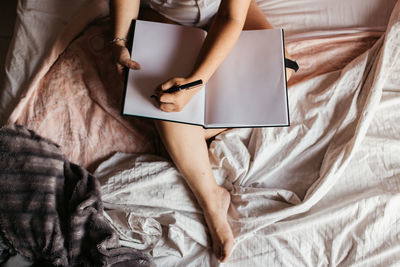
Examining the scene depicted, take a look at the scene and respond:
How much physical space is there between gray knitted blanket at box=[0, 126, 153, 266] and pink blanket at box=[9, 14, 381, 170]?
0.32 feet

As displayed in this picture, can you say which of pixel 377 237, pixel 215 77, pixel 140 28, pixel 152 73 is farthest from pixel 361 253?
pixel 140 28

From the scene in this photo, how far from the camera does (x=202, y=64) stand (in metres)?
0.70

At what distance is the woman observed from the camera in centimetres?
71

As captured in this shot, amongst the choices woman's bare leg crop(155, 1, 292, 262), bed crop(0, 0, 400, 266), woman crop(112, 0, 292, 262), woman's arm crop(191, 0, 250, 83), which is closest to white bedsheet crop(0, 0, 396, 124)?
bed crop(0, 0, 400, 266)

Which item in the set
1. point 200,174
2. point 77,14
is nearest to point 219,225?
point 200,174

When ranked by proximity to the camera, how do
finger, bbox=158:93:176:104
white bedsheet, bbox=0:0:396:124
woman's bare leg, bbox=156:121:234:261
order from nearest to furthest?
1. finger, bbox=158:93:176:104
2. woman's bare leg, bbox=156:121:234:261
3. white bedsheet, bbox=0:0:396:124

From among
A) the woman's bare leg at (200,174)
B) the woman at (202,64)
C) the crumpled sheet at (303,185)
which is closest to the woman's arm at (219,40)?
the woman at (202,64)

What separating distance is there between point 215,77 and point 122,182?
358 mm

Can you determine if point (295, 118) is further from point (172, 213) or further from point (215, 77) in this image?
point (172, 213)

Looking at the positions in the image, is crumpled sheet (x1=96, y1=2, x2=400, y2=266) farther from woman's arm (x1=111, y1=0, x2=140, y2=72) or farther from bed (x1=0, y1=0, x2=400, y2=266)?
woman's arm (x1=111, y1=0, x2=140, y2=72)

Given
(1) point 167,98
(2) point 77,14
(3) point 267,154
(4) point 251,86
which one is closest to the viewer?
(1) point 167,98

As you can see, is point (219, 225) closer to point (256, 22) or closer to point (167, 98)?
point (167, 98)

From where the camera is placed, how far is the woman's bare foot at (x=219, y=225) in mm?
782

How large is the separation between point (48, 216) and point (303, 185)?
0.64m
